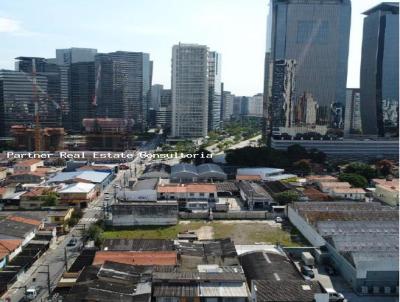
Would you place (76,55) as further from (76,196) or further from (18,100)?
(76,196)

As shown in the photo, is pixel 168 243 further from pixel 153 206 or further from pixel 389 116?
pixel 389 116

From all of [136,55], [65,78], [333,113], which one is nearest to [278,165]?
[333,113]

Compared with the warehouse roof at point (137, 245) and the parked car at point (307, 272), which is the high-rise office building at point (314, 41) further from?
the parked car at point (307, 272)

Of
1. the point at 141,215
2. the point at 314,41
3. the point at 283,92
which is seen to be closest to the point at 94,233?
the point at 141,215

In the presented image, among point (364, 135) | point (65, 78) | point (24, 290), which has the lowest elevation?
point (24, 290)

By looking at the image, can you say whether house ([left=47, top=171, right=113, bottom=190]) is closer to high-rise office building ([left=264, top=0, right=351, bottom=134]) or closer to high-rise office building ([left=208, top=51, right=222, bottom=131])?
high-rise office building ([left=264, top=0, right=351, bottom=134])

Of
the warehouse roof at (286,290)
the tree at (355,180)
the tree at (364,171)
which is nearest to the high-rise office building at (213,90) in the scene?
the tree at (364,171)
